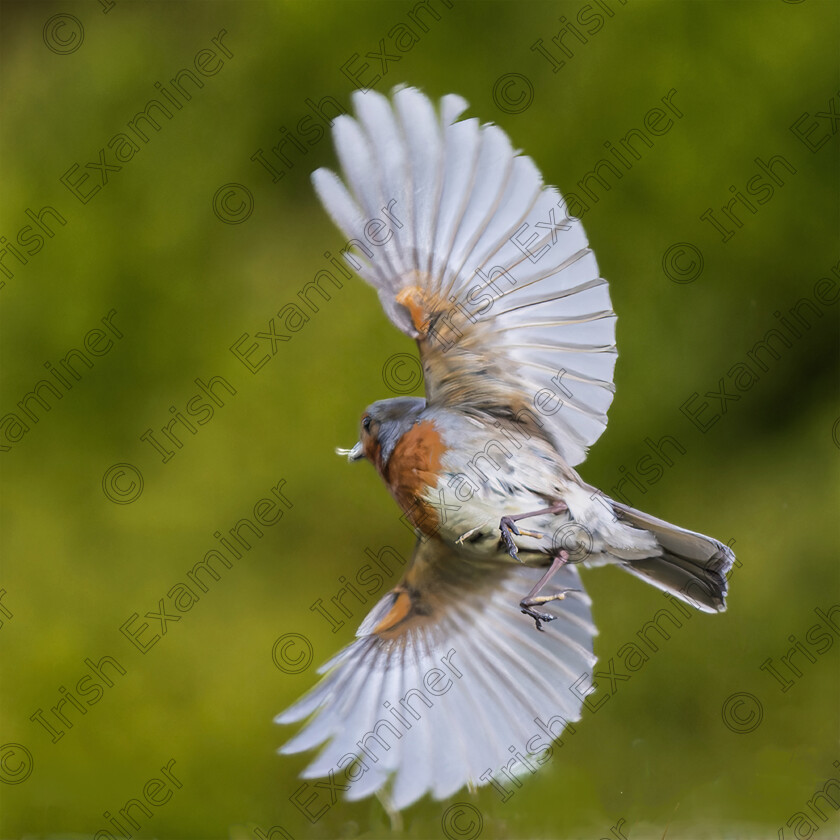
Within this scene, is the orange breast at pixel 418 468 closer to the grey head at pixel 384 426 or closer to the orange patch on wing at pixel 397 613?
the grey head at pixel 384 426

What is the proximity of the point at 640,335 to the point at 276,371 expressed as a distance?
2.64 feet

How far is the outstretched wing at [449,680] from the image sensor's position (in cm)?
138

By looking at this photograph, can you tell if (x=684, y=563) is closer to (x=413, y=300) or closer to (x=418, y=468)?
(x=418, y=468)

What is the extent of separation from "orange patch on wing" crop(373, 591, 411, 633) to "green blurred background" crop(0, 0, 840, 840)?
621 mm

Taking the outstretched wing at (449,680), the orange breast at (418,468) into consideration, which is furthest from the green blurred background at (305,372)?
the orange breast at (418,468)

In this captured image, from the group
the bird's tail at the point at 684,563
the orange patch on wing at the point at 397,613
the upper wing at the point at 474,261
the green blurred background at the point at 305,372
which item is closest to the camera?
the upper wing at the point at 474,261

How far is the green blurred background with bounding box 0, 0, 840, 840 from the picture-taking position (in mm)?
2139

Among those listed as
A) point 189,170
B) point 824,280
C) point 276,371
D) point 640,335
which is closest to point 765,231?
point 824,280

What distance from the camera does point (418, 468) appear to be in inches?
52.2

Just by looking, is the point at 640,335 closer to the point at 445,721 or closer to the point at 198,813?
the point at 445,721

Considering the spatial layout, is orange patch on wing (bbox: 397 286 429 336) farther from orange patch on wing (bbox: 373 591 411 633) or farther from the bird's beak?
orange patch on wing (bbox: 373 591 411 633)

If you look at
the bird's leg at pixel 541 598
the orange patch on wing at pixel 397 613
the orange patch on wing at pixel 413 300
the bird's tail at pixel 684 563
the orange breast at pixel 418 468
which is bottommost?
the bird's tail at pixel 684 563

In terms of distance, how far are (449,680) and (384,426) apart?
1.31 feet

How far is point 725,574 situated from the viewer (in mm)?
1413
